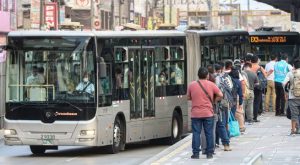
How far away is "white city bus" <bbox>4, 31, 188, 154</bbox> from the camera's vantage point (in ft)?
61.0

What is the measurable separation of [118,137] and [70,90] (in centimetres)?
180

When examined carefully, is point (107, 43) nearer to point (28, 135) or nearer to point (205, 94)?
point (28, 135)

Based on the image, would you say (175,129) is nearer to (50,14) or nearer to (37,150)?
(37,150)

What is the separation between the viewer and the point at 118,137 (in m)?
19.6

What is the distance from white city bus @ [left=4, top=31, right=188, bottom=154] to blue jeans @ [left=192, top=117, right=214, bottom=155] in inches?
129

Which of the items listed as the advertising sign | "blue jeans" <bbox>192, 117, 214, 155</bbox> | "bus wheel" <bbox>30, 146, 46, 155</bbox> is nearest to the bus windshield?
"bus wheel" <bbox>30, 146, 46, 155</bbox>

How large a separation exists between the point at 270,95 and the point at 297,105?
29.5ft

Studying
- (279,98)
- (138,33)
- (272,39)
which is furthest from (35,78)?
(272,39)

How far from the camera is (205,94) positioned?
51.4 ft

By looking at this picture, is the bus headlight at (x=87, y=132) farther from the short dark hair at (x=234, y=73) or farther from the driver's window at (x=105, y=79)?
the short dark hair at (x=234, y=73)

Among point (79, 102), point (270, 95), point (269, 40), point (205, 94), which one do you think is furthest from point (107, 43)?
point (269, 40)

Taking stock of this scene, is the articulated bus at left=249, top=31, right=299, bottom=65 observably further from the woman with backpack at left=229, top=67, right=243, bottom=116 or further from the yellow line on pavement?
the yellow line on pavement

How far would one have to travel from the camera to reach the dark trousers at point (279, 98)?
27141mm

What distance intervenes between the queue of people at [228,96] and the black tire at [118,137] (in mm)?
2568
